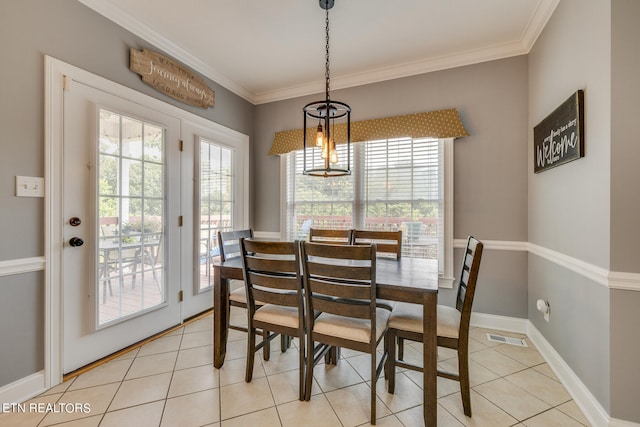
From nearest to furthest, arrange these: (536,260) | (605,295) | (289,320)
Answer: (605,295) → (289,320) → (536,260)

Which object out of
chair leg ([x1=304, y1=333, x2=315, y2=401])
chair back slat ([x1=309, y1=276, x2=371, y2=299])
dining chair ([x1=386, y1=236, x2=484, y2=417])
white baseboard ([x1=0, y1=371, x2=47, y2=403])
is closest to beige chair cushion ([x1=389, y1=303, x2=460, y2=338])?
dining chair ([x1=386, y1=236, x2=484, y2=417])

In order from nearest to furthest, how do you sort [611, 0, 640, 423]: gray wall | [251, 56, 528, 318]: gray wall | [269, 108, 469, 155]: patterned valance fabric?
[611, 0, 640, 423]: gray wall < [251, 56, 528, 318]: gray wall < [269, 108, 469, 155]: patterned valance fabric

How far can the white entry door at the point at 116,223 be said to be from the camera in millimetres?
1917

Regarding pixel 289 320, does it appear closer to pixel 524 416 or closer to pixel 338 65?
pixel 524 416

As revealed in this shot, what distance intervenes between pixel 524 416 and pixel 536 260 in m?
1.32

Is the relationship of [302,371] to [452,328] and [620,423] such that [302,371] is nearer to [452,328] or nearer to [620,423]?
[452,328]

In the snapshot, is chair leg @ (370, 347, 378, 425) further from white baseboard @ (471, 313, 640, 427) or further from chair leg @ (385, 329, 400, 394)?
white baseboard @ (471, 313, 640, 427)

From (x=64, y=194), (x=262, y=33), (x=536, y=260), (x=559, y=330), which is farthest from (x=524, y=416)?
(x=262, y=33)

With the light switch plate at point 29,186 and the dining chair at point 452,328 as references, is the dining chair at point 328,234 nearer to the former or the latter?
the dining chair at point 452,328

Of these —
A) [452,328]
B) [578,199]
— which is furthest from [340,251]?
[578,199]

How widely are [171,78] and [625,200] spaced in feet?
11.2

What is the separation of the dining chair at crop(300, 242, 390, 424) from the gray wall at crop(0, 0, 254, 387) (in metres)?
1.73

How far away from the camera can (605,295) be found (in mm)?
1448

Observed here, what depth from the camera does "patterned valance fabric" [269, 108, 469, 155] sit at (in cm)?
274
